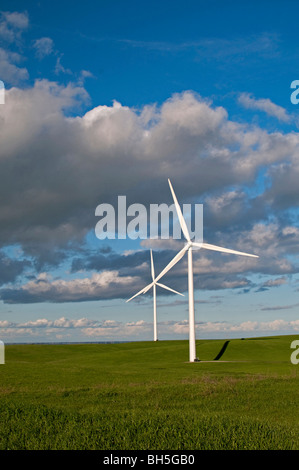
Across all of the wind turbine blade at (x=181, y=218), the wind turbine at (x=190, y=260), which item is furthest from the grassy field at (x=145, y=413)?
the wind turbine blade at (x=181, y=218)

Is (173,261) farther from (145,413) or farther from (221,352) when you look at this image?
(145,413)

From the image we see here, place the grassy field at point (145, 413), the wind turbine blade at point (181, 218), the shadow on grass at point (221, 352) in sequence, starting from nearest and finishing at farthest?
1. the grassy field at point (145, 413)
2. the wind turbine blade at point (181, 218)
3. the shadow on grass at point (221, 352)

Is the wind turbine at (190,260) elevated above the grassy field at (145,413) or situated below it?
above

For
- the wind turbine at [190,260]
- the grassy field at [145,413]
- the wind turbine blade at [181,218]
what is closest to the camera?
the grassy field at [145,413]

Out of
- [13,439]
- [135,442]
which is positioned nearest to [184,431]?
[135,442]

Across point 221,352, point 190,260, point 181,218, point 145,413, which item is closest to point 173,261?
point 190,260

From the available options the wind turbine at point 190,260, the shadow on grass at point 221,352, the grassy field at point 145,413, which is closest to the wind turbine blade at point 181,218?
the wind turbine at point 190,260

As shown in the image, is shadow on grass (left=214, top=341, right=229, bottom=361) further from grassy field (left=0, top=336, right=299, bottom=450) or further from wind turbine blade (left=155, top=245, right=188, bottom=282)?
grassy field (left=0, top=336, right=299, bottom=450)

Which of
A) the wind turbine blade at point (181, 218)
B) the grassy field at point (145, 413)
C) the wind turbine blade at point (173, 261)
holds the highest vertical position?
the wind turbine blade at point (181, 218)

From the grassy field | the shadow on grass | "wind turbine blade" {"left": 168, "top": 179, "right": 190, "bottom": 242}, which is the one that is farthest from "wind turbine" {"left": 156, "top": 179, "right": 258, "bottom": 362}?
the grassy field

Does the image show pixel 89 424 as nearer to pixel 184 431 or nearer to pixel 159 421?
pixel 159 421

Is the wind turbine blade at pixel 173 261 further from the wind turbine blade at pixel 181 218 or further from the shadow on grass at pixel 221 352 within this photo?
the shadow on grass at pixel 221 352

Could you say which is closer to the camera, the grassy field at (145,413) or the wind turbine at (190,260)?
the grassy field at (145,413)

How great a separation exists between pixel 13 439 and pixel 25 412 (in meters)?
3.83
